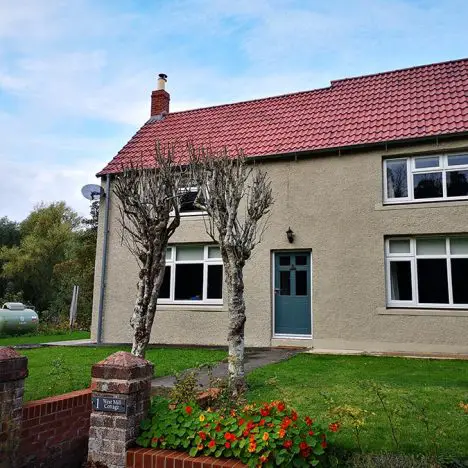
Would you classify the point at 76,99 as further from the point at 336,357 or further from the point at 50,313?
the point at 50,313

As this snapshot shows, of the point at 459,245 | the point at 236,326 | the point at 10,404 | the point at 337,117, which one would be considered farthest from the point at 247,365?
the point at 337,117

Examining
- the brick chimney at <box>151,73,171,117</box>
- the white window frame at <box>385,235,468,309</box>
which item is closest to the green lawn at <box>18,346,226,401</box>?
the white window frame at <box>385,235,468,309</box>

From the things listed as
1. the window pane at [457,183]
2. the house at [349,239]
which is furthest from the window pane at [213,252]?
the window pane at [457,183]

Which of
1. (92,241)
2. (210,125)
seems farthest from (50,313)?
(210,125)

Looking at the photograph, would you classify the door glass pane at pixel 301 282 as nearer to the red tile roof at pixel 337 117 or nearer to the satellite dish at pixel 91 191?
the red tile roof at pixel 337 117

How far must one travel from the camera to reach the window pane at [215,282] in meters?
13.5

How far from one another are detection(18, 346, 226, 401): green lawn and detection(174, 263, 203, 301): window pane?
2.25 metres

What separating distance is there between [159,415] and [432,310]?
8802 mm

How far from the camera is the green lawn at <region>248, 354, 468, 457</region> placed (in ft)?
14.1

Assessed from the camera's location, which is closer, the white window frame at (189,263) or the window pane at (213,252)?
the white window frame at (189,263)

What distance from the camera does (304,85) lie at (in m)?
16.5

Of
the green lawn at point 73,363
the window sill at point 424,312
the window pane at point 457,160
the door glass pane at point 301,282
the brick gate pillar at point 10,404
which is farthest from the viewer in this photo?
the door glass pane at point 301,282

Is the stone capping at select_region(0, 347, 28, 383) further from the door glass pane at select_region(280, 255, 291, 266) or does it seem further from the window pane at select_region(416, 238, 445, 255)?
the window pane at select_region(416, 238, 445, 255)

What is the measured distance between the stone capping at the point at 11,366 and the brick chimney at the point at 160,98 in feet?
51.2
